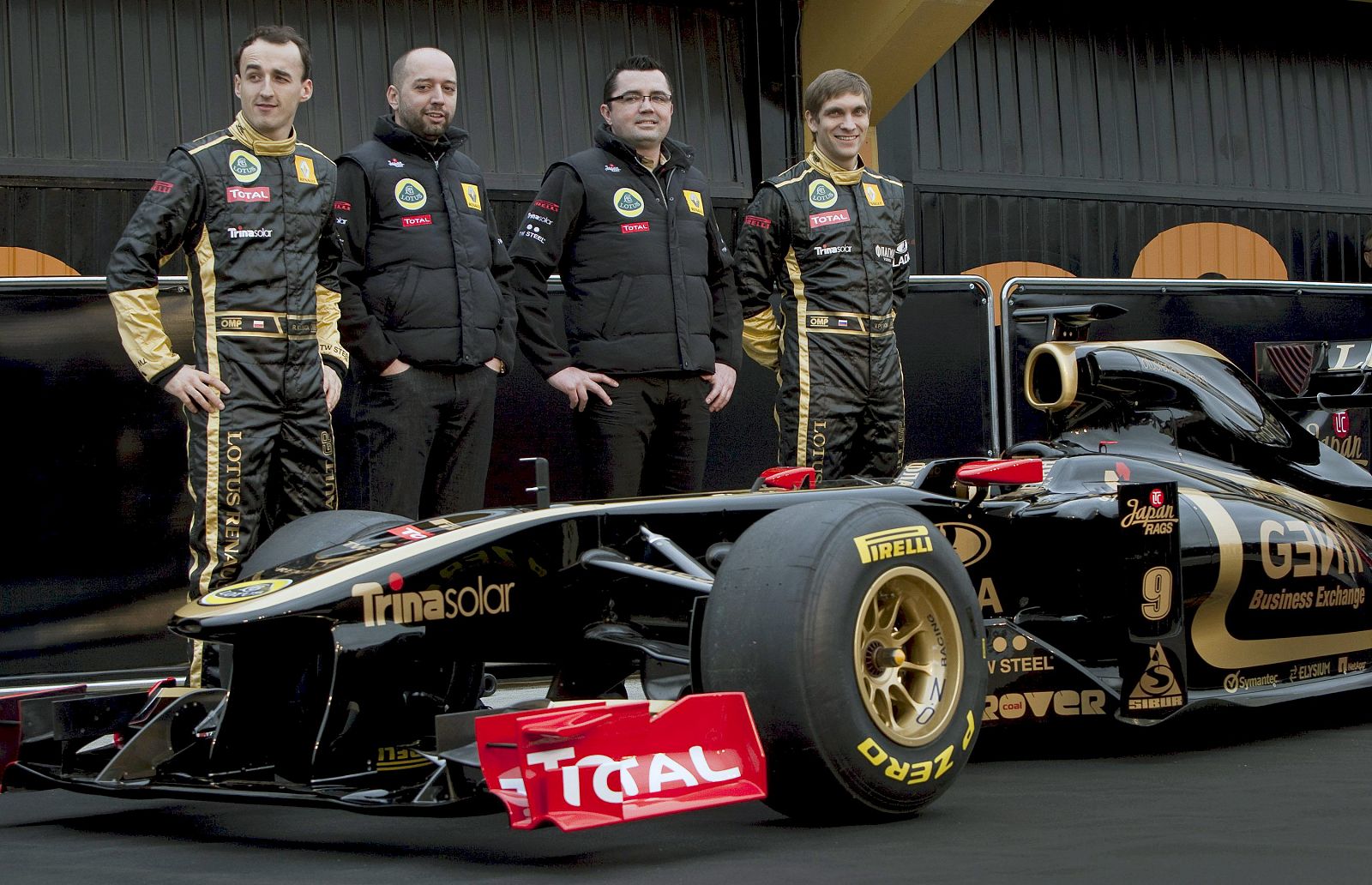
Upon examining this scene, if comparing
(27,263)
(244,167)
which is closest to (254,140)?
(244,167)

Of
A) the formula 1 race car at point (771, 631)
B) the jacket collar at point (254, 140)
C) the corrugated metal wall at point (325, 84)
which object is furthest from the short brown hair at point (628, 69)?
the corrugated metal wall at point (325, 84)

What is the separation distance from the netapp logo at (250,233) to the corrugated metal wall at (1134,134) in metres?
5.73

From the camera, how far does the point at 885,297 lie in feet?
20.5

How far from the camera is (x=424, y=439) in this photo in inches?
222

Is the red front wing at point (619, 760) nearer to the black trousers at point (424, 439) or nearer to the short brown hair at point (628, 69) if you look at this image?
the black trousers at point (424, 439)

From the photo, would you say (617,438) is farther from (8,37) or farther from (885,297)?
(8,37)

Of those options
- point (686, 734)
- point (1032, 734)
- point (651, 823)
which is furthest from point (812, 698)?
point (1032, 734)

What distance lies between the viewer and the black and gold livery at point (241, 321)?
201 inches

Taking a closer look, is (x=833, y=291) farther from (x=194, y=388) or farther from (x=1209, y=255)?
(x=1209, y=255)

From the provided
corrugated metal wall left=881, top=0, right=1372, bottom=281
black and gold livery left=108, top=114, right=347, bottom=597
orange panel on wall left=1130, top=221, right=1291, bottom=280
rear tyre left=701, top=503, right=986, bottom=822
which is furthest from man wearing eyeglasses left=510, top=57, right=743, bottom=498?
orange panel on wall left=1130, top=221, right=1291, bottom=280

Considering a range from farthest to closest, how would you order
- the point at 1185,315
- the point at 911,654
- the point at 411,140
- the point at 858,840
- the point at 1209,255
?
the point at 1209,255
the point at 1185,315
the point at 411,140
the point at 911,654
the point at 858,840

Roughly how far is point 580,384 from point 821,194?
1180 millimetres

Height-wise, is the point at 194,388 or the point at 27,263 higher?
the point at 27,263

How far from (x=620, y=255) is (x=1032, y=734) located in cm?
223
